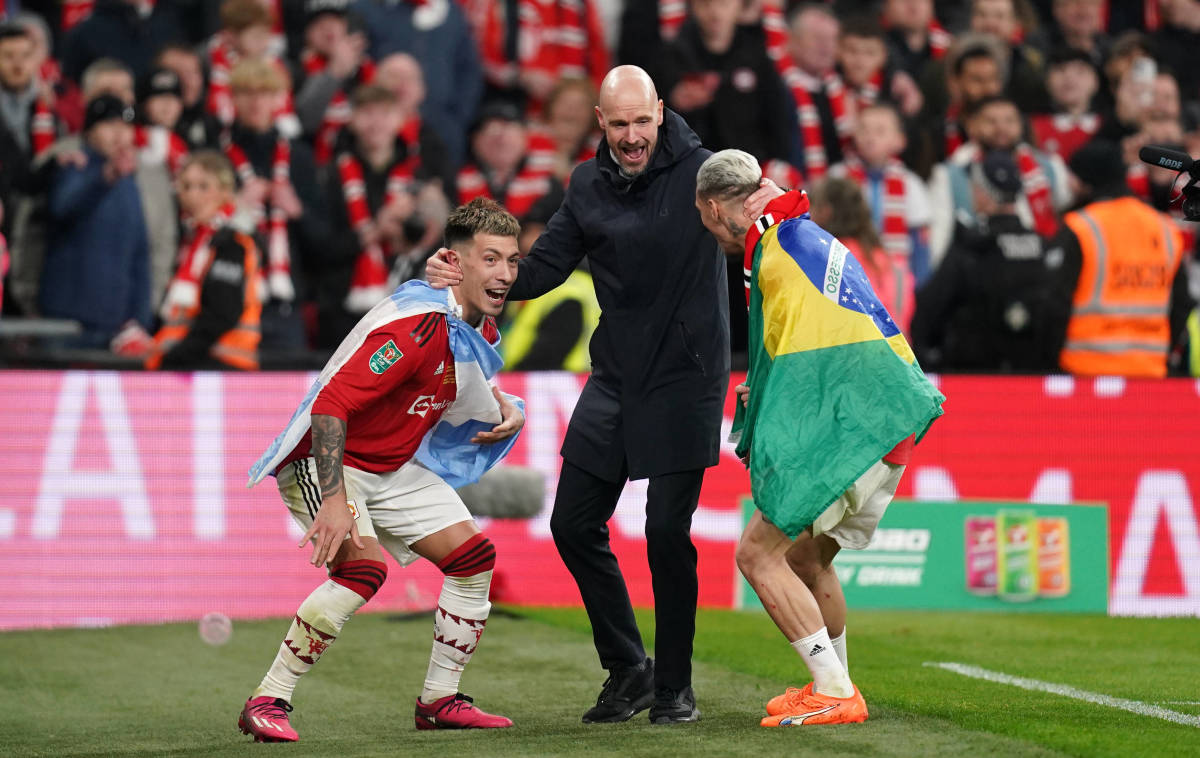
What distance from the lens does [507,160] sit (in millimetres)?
13125

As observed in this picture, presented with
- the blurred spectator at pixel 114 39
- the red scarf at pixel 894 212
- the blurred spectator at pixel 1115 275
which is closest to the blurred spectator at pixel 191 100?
the blurred spectator at pixel 114 39

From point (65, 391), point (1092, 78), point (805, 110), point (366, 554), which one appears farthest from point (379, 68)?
point (366, 554)

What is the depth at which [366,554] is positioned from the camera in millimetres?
6586

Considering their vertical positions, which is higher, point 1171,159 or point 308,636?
point 1171,159

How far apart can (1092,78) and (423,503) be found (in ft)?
30.0

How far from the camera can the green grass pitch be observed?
6.02 metres

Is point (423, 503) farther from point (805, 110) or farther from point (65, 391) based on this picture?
point (805, 110)

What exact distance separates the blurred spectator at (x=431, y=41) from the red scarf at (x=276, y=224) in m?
1.69

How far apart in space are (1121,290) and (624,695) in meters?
5.60

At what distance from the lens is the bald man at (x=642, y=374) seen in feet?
21.7

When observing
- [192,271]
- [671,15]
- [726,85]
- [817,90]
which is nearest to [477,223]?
[192,271]

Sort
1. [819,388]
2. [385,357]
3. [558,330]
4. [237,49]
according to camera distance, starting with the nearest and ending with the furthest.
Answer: [819,388] < [385,357] < [558,330] < [237,49]

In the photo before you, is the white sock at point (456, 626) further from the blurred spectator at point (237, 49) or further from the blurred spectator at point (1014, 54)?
the blurred spectator at point (1014, 54)

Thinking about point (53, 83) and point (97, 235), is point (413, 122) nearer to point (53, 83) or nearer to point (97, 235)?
point (53, 83)
